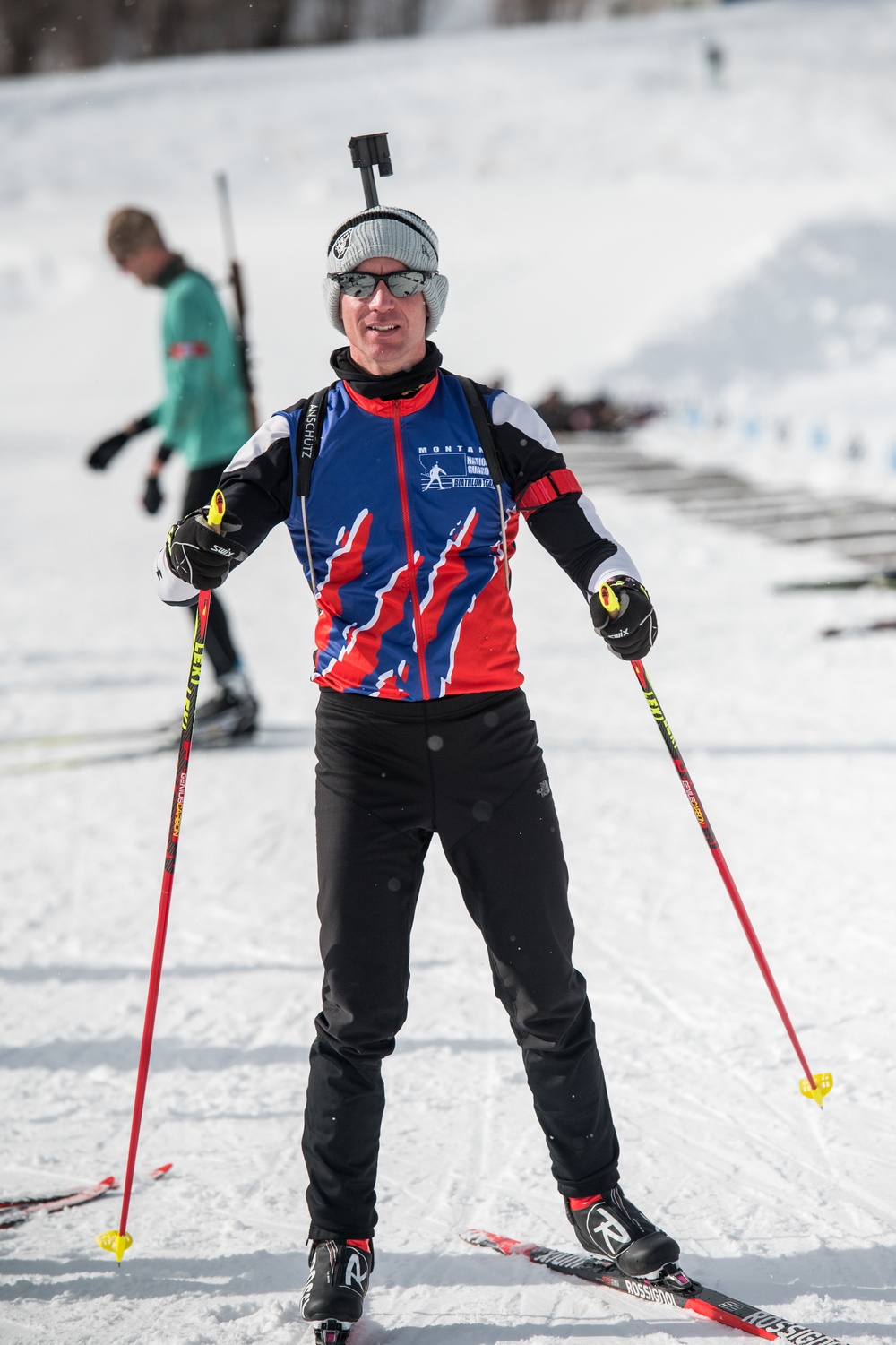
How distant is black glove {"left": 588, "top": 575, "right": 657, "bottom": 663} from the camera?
2.32 meters

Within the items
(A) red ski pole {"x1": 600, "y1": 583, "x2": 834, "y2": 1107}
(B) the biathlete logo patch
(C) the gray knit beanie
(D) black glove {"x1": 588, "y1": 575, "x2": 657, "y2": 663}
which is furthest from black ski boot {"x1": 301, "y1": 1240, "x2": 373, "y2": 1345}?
(C) the gray knit beanie

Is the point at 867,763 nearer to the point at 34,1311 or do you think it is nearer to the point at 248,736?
the point at 248,736

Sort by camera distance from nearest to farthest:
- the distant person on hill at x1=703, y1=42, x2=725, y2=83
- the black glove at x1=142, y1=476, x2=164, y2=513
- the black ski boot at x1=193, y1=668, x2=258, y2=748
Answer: the black glove at x1=142, y1=476, x2=164, y2=513, the black ski boot at x1=193, y1=668, x2=258, y2=748, the distant person on hill at x1=703, y1=42, x2=725, y2=83

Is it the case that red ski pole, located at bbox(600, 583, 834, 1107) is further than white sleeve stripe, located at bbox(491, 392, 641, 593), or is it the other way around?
red ski pole, located at bbox(600, 583, 834, 1107)

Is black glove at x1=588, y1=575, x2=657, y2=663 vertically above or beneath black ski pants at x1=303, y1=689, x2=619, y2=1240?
above

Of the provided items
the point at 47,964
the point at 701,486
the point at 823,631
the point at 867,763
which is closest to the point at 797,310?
the point at 701,486

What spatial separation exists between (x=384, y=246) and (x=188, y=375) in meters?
3.25

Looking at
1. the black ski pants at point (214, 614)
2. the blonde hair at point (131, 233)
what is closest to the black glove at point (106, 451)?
the black ski pants at point (214, 614)

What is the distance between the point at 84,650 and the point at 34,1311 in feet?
21.6

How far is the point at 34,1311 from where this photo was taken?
7.84 feet

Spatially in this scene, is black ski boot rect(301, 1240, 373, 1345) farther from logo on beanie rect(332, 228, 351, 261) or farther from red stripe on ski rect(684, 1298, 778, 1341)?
logo on beanie rect(332, 228, 351, 261)

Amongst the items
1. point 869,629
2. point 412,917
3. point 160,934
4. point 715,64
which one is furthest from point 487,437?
point 715,64

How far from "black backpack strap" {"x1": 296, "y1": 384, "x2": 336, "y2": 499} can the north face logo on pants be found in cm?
149

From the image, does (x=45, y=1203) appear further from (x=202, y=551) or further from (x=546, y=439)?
(x=546, y=439)
